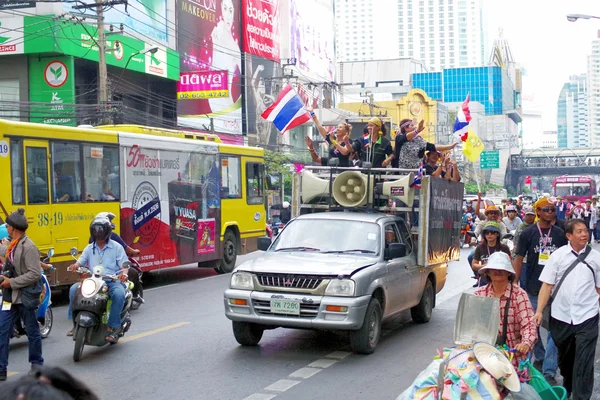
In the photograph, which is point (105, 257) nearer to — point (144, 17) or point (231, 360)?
point (231, 360)

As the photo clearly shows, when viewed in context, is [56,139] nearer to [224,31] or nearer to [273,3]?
[224,31]

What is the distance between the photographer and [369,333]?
9547mm

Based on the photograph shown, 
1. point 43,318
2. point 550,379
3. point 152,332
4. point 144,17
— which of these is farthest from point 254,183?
point 144,17

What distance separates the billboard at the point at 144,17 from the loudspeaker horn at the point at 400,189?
102ft

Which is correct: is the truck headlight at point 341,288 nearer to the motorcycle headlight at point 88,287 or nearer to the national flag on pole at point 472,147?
the motorcycle headlight at point 88,287

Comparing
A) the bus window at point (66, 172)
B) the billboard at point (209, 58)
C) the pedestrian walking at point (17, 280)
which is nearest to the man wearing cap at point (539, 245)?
the pedestrian walking at point (17, 280)

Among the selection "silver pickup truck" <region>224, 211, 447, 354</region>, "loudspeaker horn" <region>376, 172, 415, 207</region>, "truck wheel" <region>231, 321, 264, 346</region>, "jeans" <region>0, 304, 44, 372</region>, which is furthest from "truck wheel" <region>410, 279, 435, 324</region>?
"jeans" <region>0, 304, 44, 372</region>

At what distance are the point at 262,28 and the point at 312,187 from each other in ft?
159

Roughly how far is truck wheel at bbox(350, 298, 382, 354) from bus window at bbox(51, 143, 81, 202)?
22.6ft

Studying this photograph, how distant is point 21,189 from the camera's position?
13445 millimetres

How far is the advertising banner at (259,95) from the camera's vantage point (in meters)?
56.3

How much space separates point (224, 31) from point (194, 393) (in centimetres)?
4774

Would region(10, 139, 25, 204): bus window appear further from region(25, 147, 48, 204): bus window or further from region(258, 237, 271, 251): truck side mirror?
region(258, 237, 271, 251): truck side mirror

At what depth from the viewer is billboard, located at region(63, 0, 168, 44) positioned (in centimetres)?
4147
